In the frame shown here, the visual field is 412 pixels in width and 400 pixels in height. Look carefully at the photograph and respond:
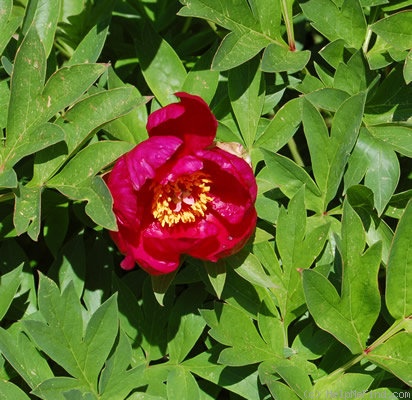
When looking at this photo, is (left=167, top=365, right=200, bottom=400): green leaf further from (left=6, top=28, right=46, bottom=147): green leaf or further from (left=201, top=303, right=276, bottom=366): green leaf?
(left=6, top=28, right=46, bottom=147): green leaf

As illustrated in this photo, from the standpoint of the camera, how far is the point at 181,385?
4.18 feet

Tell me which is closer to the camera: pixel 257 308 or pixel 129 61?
pixel 257 308

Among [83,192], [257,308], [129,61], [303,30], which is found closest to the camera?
[83,192]

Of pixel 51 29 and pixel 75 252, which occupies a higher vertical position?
pixel 51 29

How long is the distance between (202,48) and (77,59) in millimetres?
313

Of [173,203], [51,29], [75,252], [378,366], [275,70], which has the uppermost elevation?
[51,29]

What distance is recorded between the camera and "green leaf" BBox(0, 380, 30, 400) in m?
1.25

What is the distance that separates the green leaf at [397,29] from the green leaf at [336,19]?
0.04 meters

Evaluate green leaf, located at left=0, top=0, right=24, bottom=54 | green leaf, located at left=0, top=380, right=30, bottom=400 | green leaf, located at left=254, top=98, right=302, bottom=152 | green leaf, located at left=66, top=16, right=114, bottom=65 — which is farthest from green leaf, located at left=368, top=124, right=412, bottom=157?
green leaf, located at left=0, top=380, right=30, bottom=400

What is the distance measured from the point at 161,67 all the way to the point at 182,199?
0.26 metres

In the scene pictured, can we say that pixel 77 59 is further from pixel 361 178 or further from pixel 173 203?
pixel 361 178

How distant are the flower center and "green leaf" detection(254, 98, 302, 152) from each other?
0.15 m

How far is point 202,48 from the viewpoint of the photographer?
157 cm

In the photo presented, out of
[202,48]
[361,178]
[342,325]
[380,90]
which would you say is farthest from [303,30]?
[342,325]
